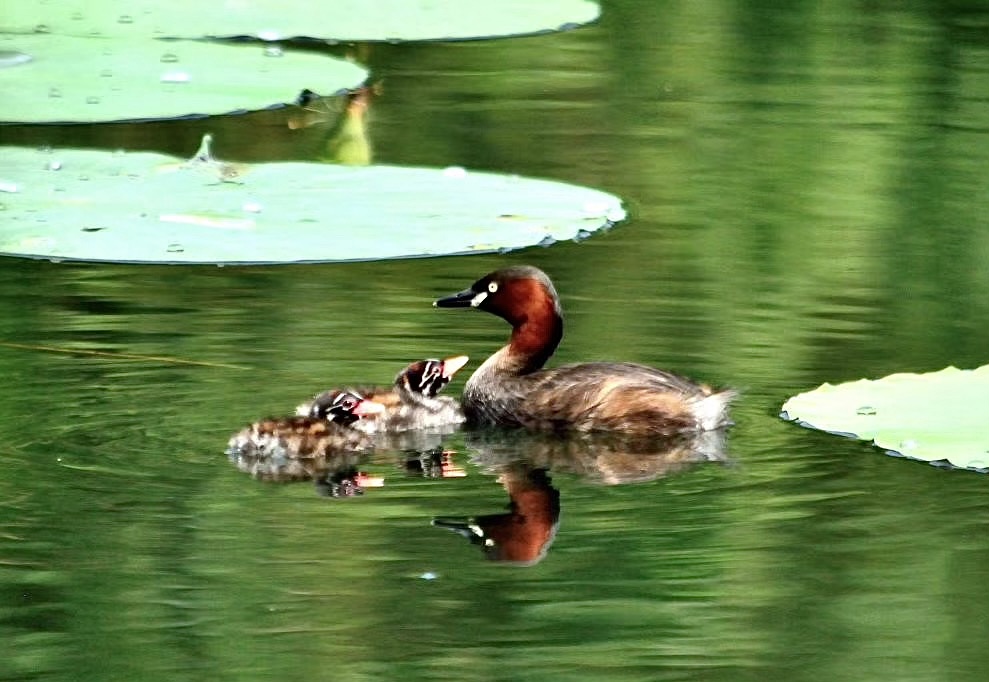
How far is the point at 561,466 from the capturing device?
255 inches

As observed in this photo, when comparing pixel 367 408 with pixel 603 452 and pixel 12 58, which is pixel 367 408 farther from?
pixel 12 58

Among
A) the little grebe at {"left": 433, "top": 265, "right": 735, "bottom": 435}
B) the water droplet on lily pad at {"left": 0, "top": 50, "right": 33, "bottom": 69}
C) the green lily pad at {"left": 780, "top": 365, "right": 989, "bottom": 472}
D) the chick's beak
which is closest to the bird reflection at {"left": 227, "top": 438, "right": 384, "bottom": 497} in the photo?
the chick's beak

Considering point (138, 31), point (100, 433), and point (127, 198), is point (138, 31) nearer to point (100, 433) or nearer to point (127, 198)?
point (127, 198)

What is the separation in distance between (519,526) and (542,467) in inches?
31.9

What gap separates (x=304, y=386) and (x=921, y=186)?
4.17 m

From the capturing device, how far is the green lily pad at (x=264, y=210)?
326 inches

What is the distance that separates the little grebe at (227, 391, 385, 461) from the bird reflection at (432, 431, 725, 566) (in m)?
0.34

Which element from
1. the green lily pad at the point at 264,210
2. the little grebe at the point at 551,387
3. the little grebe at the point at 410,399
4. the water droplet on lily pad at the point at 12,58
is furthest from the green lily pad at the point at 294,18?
the little grebe at the point at 410,399

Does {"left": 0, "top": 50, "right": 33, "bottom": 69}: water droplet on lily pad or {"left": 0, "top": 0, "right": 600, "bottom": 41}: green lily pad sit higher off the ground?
{"left": 0, "top": 50, "right": 33, "bottom": 69}: water droplet on lily pad

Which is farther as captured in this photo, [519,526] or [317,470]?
[317,470]

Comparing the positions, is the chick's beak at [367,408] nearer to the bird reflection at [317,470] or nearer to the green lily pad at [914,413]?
the bird reflection at [317,470]

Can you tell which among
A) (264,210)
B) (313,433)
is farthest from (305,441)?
(264,210)

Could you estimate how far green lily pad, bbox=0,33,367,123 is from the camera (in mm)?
10680

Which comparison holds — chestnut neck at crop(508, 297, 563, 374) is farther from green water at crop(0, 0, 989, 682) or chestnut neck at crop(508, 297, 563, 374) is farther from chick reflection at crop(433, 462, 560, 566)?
chick reflection at crop(433, 462, 560, 566)
